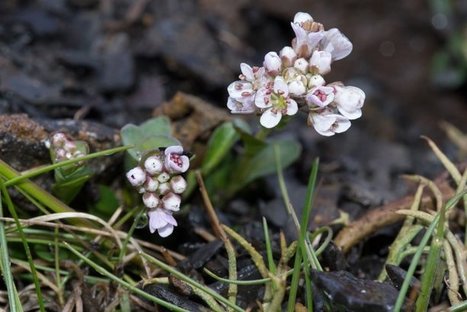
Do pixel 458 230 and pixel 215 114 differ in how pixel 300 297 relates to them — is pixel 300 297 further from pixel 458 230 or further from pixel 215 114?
pixel 215 114

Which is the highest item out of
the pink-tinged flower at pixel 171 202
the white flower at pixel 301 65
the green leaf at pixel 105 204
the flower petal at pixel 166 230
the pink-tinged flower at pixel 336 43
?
the pink-tinged flower at pixel 336 43

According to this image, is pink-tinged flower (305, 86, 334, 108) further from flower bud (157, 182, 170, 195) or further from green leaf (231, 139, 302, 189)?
green leaf (231, 139, 302, 189)

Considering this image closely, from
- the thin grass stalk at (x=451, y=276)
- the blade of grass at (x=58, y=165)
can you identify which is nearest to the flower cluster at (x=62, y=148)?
the blade of grass at (x=58, y=165)

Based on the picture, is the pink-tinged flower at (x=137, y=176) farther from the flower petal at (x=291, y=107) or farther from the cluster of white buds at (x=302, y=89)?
the flower petal at (x=291, y=107)

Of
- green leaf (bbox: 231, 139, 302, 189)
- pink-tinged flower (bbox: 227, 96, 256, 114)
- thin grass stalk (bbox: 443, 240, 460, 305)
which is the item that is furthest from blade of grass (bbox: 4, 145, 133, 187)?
thin grass stalk (bbox: 443, 240, 460, 305)

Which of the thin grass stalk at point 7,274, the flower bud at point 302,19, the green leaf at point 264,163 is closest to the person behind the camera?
the thin grass stalk at point 7,274

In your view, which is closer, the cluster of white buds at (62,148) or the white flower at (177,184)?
the white flower at (177,184)

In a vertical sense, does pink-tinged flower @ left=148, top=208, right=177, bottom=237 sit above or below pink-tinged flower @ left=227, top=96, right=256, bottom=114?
below

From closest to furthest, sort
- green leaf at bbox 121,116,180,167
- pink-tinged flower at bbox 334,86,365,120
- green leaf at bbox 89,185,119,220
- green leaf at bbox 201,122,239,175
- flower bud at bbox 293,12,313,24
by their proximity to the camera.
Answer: pink-tinged flower at bbox 334,86,365,120 → flower bud at bbox 293,12,313,24 → green leaf at bbox 121,116,180,167 → green leaf at bbox 89,185,119,220 → green leaf at bbox 201,122,239,175
